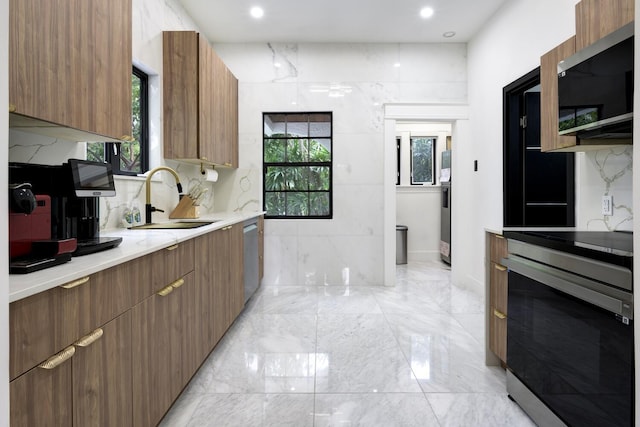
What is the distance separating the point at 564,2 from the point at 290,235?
3.30 metres

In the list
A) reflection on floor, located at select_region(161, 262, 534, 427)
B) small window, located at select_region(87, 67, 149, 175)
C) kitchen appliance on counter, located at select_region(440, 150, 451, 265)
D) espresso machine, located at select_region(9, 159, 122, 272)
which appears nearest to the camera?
espresso machine, located at select_region(9, 159, 122, 272)

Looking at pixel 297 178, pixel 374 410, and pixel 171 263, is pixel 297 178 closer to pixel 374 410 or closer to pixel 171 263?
pixel 171 263

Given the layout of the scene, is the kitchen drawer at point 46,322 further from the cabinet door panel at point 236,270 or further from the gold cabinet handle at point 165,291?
the cabinet door panel at point 236,270

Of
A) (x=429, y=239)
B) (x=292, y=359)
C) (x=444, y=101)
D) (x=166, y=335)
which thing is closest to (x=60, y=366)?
(x=166, y=335)

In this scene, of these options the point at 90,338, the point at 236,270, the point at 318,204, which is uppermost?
the point at 318,204

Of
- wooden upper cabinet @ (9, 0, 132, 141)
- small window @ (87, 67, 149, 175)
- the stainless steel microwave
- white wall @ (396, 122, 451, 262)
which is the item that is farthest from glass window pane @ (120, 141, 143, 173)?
white wall @ (396, 122, 451, 262)

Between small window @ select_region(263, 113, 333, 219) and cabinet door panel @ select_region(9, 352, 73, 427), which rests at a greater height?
small window @ select_region(263, 113, 333, 219)

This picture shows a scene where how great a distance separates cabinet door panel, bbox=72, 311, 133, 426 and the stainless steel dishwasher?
81.1 inches

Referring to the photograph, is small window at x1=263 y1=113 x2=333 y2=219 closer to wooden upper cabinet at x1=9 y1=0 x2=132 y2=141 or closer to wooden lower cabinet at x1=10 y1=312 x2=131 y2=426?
wooden upper cabinet at x1=9 y1=0 x2=132 y2=141

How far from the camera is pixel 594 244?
1545 mm

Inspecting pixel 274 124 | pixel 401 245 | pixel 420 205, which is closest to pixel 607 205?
pixel 274 124

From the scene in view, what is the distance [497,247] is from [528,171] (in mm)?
1660

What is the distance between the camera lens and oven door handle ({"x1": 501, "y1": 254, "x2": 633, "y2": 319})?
4.13ft

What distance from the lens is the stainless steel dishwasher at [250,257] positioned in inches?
135
